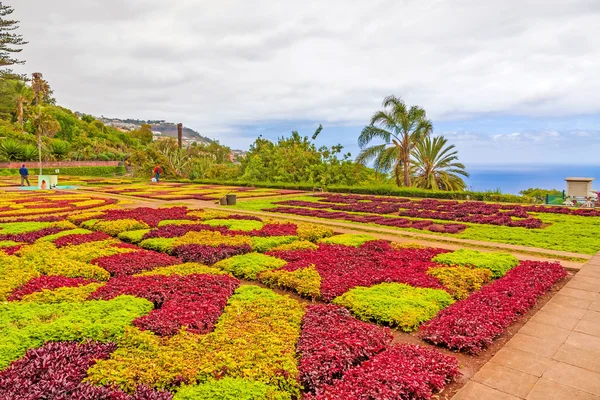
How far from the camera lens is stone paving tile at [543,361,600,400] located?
377cm

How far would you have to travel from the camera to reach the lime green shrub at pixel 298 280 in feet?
21.2

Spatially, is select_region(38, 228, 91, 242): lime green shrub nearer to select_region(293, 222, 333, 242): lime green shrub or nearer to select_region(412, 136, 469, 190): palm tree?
select_region(293, 222, 333, 242): lime green shrub

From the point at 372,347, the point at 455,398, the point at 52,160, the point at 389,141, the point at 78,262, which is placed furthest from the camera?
the point at 52,160

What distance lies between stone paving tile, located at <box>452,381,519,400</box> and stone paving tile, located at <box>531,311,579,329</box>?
2126 millimetres

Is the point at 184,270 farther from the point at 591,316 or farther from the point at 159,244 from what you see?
the point at 591,316

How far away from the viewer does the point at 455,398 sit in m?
3.60

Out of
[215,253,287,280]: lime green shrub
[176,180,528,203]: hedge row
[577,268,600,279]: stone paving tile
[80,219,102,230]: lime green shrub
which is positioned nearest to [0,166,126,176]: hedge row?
[176,180,528,203]: hedge row

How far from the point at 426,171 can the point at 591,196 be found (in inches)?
448

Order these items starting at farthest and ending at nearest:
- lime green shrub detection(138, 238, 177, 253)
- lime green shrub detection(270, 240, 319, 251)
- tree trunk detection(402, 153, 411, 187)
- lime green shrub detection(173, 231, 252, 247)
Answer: tree trunk detection(402, 153, 411, 187), lime green shrub detection(173, 231, 252, 247), lime green shrub detection(270, 240, 319, 251), lime green shrub detection(138, 238, 177, 253)

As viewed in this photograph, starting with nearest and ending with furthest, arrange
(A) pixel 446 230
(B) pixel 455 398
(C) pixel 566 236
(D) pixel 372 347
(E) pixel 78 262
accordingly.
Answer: (B) pixel 455 398 → (D) pixel 372 347 → (E) pixel 78 262 → (C) pixel 566 236 → (A) pixel 446 230

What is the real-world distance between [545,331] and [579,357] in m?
0.68

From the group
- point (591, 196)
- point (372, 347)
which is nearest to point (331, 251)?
point (372, 347)

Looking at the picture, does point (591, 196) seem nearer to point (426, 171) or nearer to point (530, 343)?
point (426, 171)

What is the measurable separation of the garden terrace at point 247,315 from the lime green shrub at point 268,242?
67mm
